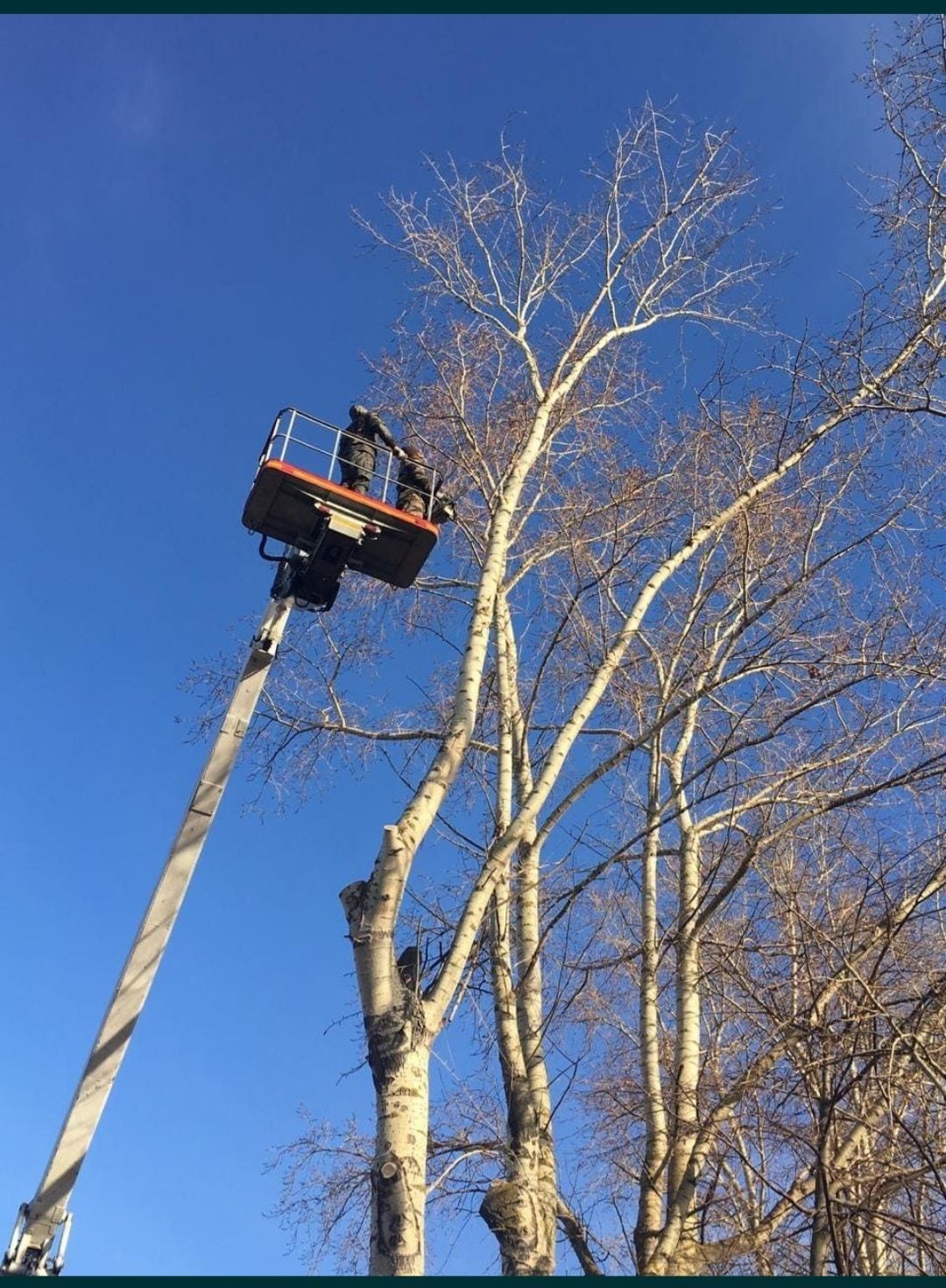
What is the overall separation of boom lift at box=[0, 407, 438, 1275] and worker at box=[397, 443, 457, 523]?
139 mm

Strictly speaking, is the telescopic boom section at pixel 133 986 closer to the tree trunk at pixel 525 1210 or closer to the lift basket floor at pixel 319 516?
the lift basket floor at pixel 319 516

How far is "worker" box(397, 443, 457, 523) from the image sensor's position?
26.5 feet

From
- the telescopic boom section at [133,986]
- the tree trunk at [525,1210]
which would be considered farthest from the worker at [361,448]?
the tree trunk at [525,1210]

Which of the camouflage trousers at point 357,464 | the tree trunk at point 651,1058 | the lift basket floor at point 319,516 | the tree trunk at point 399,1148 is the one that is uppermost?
the camouflage trousers at point 357,464

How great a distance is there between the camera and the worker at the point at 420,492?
26.5ft

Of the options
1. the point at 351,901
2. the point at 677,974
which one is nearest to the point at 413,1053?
the point at 351,901

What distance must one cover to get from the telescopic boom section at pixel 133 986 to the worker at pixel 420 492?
1126mm

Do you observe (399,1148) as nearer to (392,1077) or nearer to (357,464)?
(392,1077)

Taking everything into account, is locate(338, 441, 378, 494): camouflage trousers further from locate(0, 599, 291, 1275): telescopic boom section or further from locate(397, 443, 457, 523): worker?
locate(0, 599, 291, 1275): telescopic boom section

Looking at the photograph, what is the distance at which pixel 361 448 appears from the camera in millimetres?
8164

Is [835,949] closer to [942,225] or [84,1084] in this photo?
[84,1084]

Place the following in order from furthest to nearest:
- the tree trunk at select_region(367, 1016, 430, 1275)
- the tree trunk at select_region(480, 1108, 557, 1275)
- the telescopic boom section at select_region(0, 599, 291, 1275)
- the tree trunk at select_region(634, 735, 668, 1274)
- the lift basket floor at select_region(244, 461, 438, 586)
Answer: the lift basket floor at select_region(244, 461, 438, 586), the tree trunk at select_region(634, 735, 668, 1274), the tree trunk at select_region(480, 1108, 557, 1275), the telescopic boom section at select_region(0, 599, 291, 1275), the tree trunk at select_region(367, 1016, 430, 1275)

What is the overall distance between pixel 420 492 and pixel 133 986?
367 cm

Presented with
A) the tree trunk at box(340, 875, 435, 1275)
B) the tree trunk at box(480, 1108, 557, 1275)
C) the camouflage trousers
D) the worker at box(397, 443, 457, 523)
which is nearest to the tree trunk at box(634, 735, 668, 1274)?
the tree trunk at box(480, 1108, 557, 1275)
